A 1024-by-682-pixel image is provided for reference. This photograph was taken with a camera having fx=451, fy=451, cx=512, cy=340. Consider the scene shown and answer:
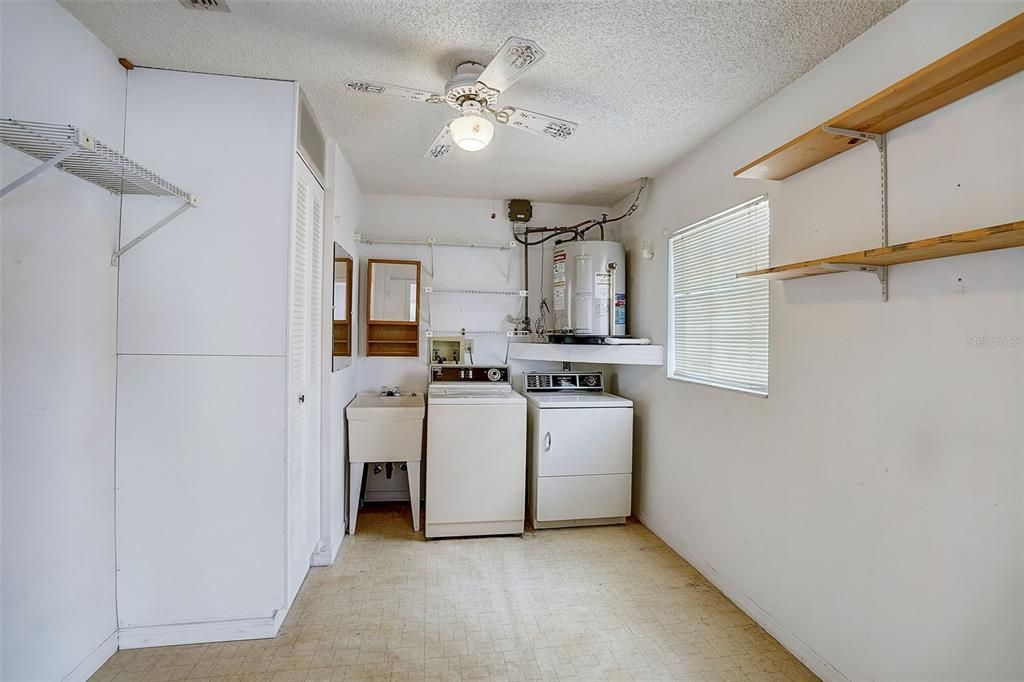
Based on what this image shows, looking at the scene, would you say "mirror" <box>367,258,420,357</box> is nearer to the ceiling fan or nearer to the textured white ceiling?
the textured white ceiling

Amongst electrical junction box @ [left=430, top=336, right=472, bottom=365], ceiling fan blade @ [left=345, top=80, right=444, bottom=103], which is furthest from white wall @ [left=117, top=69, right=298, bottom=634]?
electrical junction box @ [left=430, top=336, right=472, bottom=365]

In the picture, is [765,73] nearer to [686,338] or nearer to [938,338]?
[938,338]

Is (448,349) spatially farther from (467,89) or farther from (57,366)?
(57,366)

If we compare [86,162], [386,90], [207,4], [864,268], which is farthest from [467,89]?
[864,268]

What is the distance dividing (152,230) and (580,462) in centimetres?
263

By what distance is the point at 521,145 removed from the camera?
2627 mm

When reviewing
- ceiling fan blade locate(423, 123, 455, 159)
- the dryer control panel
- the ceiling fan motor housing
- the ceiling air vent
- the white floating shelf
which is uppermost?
the ceiling air vent

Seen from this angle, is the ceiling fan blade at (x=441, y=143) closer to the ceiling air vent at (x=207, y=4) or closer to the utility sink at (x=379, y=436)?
the ceiling air vent at (x=207, y=4)

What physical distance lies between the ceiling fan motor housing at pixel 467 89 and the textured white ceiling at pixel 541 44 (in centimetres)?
4

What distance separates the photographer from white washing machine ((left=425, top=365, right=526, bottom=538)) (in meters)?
2.91

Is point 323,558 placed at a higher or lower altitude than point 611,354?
lower

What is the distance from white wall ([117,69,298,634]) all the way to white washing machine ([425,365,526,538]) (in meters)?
1.08

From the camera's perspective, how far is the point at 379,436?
2.98 meters

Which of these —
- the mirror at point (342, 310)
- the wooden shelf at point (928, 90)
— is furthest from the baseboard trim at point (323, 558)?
the wooden shelf at point (928, 90)
